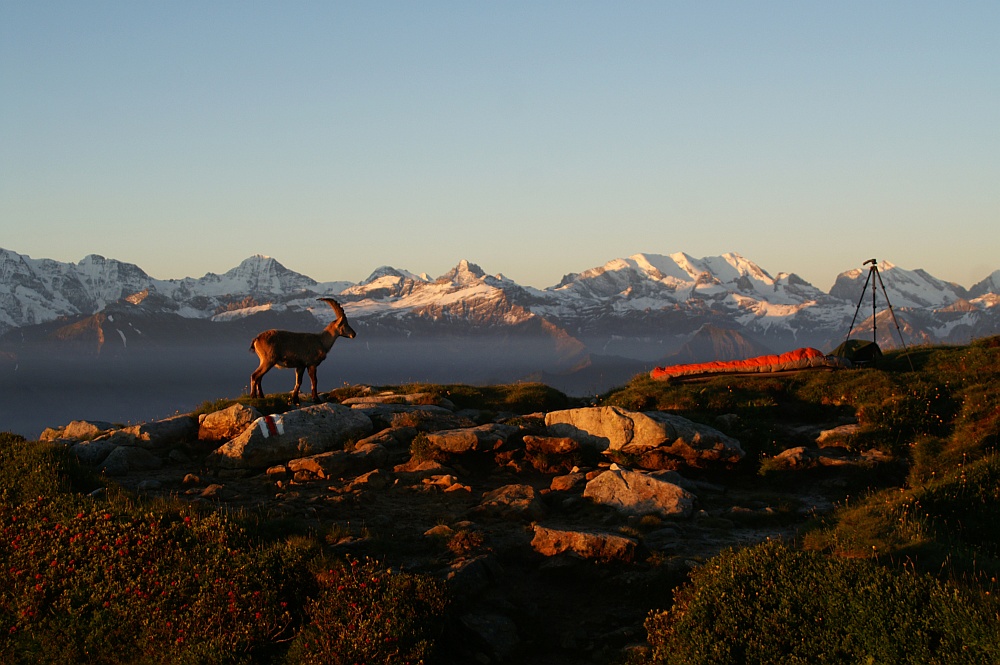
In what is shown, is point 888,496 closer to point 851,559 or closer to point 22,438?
point 851,559

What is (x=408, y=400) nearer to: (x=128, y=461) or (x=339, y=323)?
(x=339, y=323)

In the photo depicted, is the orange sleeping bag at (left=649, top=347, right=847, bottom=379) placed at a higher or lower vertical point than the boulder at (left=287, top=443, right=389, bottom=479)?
higher

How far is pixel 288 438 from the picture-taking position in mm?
23391

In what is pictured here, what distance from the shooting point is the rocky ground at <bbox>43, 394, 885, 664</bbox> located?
14.6 meters

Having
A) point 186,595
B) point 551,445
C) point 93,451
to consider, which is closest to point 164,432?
point 93,451

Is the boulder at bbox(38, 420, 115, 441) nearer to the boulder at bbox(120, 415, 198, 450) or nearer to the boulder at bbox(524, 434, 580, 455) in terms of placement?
the boulder at bbox(120, 415, 198, 450)

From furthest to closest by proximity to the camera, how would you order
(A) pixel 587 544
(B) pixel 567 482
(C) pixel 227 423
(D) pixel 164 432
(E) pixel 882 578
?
(D) pixel 164 432 < (C) pixel 227 423 < (B) pixel 567 482 < (A) pixel 587 544 < (E) pixel 882 578

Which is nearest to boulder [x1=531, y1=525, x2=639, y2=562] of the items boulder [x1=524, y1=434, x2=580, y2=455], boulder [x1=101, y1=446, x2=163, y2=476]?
boulder [x1=524, y1=434, x2=580, y2=455]

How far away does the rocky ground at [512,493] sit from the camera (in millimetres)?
14570

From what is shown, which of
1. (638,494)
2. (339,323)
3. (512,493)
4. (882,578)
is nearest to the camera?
(882,578)

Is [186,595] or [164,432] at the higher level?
[164,432]

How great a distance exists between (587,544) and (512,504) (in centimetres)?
325

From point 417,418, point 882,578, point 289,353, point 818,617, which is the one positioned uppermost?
point 289,353

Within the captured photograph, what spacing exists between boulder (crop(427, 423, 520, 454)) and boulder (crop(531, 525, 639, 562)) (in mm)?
6535
